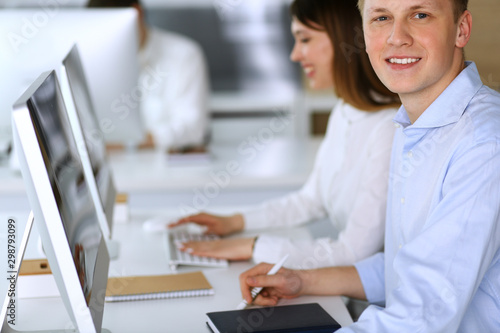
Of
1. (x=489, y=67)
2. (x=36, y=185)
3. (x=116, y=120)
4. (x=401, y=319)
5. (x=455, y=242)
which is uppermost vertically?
(x=36, y=185)

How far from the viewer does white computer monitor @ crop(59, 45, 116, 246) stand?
5.20 feet

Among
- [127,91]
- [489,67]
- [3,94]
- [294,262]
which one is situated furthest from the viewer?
[489,67]

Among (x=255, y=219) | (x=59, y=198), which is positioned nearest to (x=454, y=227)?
(x=59, y=198)

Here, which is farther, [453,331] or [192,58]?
[192,58]

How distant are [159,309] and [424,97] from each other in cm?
74

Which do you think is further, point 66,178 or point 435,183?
point 435,183

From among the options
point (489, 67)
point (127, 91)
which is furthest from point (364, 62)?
point (489, 67)

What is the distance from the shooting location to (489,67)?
14.3 ft

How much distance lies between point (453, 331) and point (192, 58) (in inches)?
125

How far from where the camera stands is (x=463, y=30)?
1.28 meters

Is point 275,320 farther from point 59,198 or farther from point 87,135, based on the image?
point 87,135

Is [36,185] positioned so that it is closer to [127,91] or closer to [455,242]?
[455,242]

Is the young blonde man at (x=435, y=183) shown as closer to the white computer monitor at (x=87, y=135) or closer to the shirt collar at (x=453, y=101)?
the shirt collar at (x=453, y=101)

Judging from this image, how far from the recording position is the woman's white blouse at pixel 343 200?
1787mm
